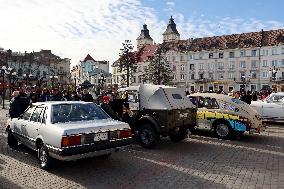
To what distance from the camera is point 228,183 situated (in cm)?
688

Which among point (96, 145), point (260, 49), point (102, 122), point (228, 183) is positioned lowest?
point (228, 183)

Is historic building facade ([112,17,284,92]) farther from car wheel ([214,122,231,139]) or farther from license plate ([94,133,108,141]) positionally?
license plate ([94,133,108,141])

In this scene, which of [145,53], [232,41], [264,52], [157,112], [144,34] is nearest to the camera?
[157,112]

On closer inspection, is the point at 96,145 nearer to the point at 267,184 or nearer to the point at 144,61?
the point at 267,184

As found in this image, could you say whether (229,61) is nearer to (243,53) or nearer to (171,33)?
(243,53)

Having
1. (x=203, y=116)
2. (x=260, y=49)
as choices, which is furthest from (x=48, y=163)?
(x=260, y=49)

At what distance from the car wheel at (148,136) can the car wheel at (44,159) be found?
3605 mm

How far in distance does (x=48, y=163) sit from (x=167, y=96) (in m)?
4.55

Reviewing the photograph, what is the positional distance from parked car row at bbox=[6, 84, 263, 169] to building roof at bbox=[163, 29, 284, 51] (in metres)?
66.2

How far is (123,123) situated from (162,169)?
146cm

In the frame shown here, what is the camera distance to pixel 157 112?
10.3 m

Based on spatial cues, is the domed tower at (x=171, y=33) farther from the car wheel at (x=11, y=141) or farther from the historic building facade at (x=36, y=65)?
the car wheel at (x=11, y=141)

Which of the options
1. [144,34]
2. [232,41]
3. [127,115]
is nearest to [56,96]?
[127,115]

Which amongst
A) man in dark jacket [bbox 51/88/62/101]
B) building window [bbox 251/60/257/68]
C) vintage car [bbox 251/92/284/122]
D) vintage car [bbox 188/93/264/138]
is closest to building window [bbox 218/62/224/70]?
building window [bbox 251/60/257/68]
